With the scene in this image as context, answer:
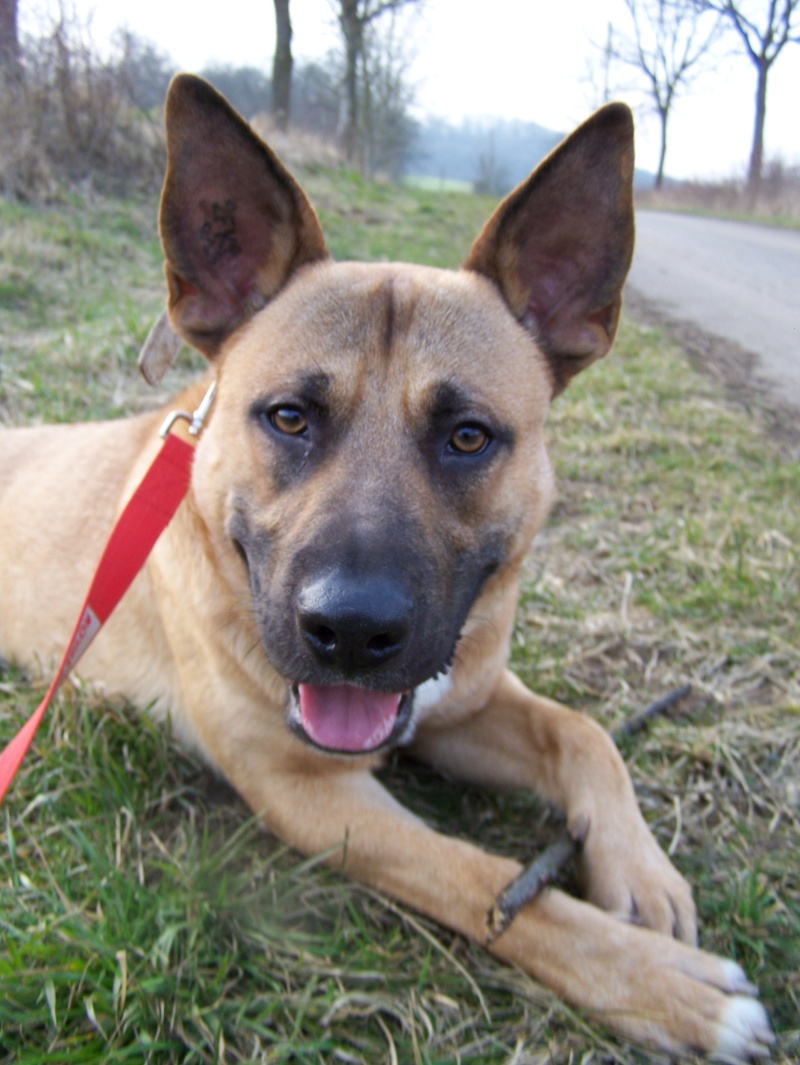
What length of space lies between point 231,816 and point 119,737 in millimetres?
472

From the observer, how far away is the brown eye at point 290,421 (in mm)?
2131

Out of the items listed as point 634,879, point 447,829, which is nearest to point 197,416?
point 447,829

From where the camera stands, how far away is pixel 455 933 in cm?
206

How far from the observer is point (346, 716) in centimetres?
210

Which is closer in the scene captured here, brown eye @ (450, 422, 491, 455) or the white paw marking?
the white paw marking

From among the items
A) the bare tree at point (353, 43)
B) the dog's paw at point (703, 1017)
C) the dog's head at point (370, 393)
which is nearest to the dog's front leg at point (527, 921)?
the dog's paw at point (703, 1017)

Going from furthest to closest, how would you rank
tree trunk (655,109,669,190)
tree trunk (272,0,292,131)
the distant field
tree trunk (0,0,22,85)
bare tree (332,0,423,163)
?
tree trunk (655,109,669,190) → the distant field → bare tree (332,0,423,163) → tree trunk (272,0,292,131) → tree trunk (0,0,22,85)

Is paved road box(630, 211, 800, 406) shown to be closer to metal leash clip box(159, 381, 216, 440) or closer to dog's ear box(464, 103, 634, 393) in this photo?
dog's ear box(464, 103, 634, 393)

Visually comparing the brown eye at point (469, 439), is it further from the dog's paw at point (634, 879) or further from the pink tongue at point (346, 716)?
the dog's paw at point (634, 879)

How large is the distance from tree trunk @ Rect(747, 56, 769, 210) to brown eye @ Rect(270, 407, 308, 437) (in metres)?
25.5

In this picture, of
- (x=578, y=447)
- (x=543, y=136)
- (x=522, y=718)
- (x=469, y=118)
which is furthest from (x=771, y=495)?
(x=469, y=118)

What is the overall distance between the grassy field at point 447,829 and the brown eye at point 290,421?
1044mm

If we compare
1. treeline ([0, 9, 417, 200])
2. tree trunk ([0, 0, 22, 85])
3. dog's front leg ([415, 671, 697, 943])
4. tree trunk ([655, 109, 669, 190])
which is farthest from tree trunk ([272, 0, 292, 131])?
tree trunk ([655, 109, 669, 190])

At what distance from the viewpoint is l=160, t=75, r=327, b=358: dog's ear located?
2180 millimetres
